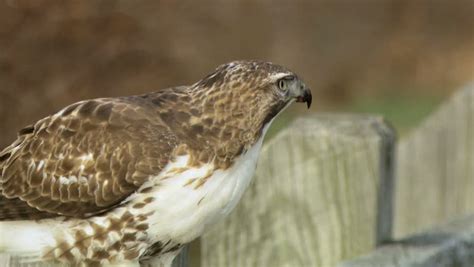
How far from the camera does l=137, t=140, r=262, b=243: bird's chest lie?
4367mm

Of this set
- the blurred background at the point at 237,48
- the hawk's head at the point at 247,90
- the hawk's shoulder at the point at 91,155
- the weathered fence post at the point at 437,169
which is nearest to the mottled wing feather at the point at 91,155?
the hawk's shoulder at the point at 91,155

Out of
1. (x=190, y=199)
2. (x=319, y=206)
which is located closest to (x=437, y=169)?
(x=319, y=206)

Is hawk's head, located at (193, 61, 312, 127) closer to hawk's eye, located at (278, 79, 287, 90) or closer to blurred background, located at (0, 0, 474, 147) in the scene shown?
hawk's eye, located at (278, 79, 287, 90)

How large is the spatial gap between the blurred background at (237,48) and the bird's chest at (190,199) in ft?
8.06

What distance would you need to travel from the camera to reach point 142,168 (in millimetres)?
4414

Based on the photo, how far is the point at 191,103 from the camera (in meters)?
4.57

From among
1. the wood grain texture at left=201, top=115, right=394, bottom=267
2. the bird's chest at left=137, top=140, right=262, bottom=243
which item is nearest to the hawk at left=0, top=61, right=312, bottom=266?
the bird's chest at left=137, top=140, right=262, bottom=243

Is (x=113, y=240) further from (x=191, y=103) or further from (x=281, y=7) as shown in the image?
(x=281, y=7)

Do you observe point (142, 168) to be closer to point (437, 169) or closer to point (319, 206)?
point (319, 206)

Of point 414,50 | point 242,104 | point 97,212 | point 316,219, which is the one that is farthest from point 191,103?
point 414,50

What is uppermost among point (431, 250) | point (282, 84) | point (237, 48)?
point (282, 84)

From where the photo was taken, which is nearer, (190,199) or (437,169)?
(190,199)

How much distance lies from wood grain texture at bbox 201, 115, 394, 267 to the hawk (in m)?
0.43

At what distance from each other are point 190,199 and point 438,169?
265cm
